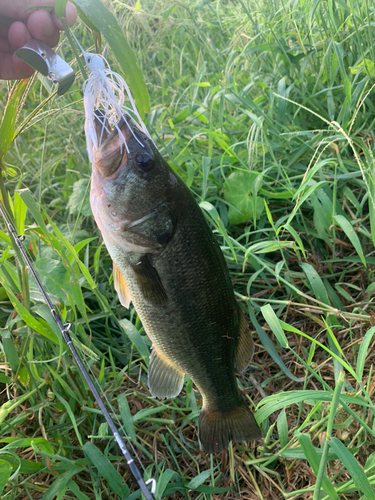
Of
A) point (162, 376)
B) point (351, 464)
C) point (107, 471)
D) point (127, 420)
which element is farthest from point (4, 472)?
point (351, 464)

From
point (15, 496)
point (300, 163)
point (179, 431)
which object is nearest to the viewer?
point (15, 496)

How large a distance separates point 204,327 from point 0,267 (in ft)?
3.32

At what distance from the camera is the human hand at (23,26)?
1.61 meters

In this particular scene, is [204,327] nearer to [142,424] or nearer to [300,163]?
[142,424]

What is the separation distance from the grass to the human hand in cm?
24

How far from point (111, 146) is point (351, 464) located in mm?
1315

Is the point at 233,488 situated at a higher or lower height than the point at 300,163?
lower

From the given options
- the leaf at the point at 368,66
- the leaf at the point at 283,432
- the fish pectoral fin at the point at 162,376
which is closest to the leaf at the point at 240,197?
the leaf at the point at 368,66

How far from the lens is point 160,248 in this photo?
150cm

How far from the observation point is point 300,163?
2631 mm

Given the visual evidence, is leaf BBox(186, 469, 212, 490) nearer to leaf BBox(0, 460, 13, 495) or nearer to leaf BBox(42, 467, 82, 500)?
leaf BBox(42, 467, 82, 500)

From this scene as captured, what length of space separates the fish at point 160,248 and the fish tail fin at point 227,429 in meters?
0.28

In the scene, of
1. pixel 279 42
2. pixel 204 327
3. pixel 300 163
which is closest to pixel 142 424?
pixel 204 327

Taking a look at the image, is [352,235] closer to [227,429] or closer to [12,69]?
[227,429]
